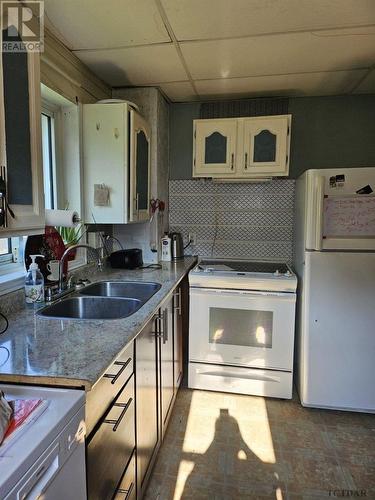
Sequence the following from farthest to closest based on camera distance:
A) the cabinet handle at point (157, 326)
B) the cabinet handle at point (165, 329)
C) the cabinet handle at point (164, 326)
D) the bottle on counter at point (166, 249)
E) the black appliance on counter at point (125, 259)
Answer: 1. the bottle on counter at point (166, 249)
2. the black appliance on counter at point (125, 259)
3. the cabinet handle at point (165, 329)
4. the cabinet handle at point (164, 326)
5. the cabinet handle at point (157, 326)

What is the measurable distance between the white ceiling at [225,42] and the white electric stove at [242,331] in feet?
4.54

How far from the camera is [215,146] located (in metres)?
2.60

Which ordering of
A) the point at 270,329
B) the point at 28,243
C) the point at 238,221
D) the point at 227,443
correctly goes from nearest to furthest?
the point at 28,243
the point at 227,443
the point at 270,329
the point at 238,221

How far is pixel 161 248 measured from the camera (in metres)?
2.79

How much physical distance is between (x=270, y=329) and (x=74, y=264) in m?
1.40

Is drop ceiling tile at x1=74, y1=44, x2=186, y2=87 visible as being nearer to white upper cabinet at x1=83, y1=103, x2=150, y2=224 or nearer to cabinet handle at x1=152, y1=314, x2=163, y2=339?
white upper cabinet at x1=83, y1=103, x2=150, y2=224

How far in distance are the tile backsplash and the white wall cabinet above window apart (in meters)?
0.33

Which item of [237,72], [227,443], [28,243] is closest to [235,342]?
[227,443]

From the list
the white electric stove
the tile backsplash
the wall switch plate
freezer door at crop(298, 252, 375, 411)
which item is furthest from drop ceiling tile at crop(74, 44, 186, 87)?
freezer door at crop(298, 252, 375, 411)

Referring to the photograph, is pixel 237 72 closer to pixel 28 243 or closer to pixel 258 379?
pixel 28 243

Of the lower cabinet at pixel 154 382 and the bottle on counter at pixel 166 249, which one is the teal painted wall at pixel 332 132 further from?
the lower cabinet at pixel 154 382

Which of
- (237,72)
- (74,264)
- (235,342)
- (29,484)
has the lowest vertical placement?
(235,342)

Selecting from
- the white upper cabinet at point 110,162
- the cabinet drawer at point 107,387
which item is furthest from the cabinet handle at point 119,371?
the white upper cabinet at point 110,162

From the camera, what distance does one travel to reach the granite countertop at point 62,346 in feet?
2.91
